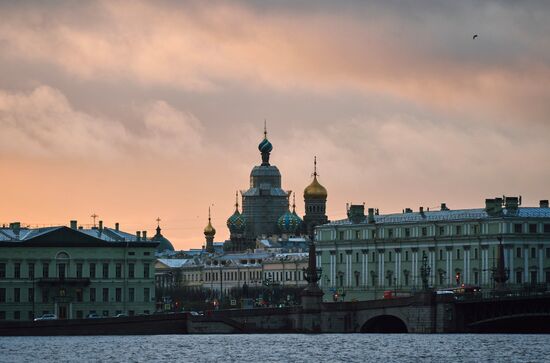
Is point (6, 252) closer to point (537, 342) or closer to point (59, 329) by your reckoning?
point (59, 329)

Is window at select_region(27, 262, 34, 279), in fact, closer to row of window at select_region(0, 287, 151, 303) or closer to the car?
row of window at select_region(0, 287, 151, 303)

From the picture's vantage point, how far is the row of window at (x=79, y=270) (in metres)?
178

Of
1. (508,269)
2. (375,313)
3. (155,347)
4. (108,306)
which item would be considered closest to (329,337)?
(375,313)

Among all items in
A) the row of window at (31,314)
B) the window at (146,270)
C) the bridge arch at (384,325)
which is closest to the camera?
the bridge arch at (384,325)

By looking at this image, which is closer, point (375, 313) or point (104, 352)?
point (104, 352)

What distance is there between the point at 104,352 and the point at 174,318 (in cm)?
2927

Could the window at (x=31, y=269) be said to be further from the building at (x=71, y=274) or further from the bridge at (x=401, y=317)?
the bridge at (x=401, y=317)

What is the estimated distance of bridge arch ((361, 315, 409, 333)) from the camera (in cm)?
16225

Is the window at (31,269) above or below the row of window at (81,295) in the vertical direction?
above

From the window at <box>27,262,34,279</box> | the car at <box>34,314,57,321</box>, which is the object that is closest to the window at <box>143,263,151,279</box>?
the window at <box>27,262,34,279</box>

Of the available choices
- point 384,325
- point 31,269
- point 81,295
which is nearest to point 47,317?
point 31,269

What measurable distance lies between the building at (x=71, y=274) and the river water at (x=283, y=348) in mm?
18918

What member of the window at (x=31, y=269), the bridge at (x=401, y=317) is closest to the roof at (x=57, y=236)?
the window at (x=31, y=269)

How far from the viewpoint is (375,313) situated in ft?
527
